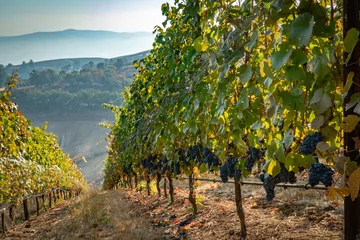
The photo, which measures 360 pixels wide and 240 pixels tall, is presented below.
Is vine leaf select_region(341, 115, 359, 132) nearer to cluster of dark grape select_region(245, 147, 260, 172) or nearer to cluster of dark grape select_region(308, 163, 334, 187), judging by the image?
cluster of dark grape select_region(308, 163, 334, 187)

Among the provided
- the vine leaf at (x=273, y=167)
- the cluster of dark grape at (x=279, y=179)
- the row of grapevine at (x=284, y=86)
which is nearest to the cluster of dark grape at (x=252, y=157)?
the row of grapevine at (x=284, y=86)

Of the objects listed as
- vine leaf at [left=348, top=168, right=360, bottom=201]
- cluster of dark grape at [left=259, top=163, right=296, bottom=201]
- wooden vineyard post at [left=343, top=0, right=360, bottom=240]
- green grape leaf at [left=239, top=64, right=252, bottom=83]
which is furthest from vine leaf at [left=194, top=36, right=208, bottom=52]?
vine leaf at [left=348, top=168, right=360, bottom=201]

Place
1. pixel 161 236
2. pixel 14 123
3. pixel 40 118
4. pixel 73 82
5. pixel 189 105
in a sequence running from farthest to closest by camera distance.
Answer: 1. pixel 73 82
2. pixel 40 118
3. pixel 14 123
4. pixel 161 236
5. pixel 189 105

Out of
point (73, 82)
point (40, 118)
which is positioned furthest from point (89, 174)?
point (73, 82)

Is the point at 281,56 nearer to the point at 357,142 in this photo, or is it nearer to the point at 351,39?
the point at 351,39

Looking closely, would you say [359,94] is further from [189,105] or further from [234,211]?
[234,211]

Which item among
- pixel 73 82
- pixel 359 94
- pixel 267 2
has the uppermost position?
pixel 73 82

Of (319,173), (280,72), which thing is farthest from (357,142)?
(280,72)

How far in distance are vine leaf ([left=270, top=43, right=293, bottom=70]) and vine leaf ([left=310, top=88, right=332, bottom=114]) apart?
0.21 m

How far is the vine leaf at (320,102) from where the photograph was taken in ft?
4.59

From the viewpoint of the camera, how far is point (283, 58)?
4.51ft

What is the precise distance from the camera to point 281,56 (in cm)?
139

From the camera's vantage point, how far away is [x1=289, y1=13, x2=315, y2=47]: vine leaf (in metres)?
1.22

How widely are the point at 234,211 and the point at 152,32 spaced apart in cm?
324
